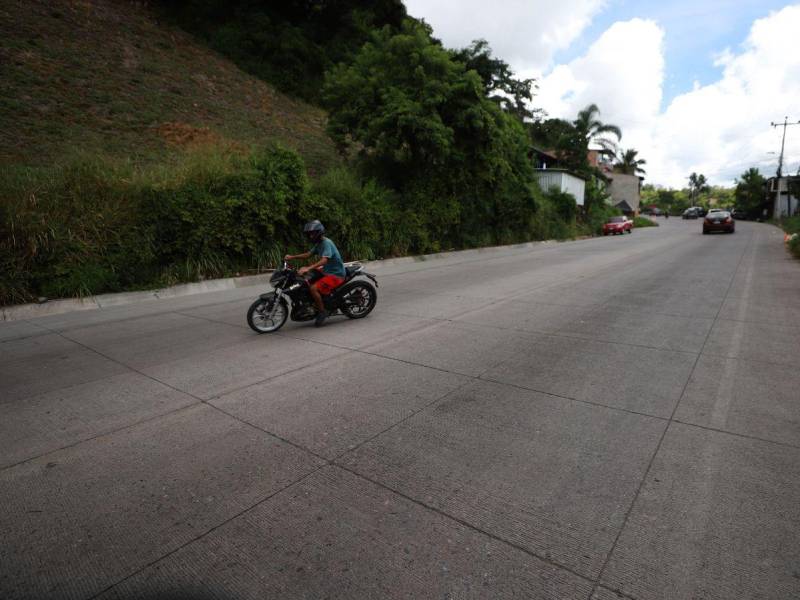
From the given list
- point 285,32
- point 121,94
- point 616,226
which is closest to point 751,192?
point 616,226

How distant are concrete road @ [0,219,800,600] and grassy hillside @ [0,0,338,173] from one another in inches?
523

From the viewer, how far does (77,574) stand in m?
2.21

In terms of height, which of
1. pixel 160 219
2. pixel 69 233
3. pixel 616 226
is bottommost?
pixel 616 226

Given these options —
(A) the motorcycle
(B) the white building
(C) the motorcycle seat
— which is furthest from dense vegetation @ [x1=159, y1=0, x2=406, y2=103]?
(B) the white building

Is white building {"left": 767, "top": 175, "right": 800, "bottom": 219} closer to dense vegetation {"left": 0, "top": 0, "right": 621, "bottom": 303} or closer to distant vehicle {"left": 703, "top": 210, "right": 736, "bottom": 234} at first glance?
distant vehicle {"left": 703, "top": 210, "right": 736, "bottom": 234}

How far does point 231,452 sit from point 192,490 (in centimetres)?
45

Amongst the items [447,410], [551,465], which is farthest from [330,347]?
[551,465]

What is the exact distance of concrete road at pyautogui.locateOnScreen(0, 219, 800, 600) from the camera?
221 centimetres

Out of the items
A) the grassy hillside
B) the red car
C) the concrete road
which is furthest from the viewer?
the red car

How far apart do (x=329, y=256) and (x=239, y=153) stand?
9.50 meters

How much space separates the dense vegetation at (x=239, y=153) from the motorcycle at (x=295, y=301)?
4840 millimetres

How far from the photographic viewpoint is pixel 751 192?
70.3 metres

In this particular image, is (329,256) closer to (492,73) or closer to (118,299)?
(118,299)

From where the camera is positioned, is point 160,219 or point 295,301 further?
point 160,219
